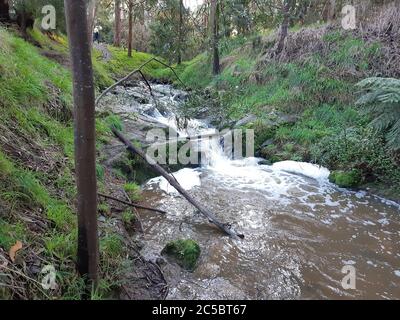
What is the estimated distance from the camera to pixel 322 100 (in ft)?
31.6

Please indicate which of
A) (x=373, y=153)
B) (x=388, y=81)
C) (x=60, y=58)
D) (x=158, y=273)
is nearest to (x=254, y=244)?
(x=158, y=273)

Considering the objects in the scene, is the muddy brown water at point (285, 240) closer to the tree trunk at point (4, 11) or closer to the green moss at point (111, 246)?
the green moss at point (111, 246)

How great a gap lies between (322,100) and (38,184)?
8.03 meters

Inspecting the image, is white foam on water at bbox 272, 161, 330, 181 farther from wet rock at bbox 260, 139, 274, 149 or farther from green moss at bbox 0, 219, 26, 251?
green moss at bbox 0, 219, 26, 251

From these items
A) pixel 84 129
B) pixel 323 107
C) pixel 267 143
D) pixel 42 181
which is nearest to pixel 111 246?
pixel 42 181

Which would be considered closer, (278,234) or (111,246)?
(111,246)

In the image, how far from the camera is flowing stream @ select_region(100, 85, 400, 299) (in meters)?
3.97

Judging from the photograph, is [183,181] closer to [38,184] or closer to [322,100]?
[38,184]

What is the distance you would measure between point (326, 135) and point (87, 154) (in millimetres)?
7046

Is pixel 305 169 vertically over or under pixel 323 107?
under

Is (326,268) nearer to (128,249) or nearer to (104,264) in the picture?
(128,249)

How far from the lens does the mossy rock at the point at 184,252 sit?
4.17 m

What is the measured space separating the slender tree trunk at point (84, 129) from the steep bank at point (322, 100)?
274cm

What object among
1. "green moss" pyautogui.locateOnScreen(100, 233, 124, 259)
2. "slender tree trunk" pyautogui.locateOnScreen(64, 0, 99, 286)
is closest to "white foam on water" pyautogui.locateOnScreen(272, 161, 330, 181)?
"green moss" pyautogui.locateOnScreen(100, 233, 124, 259)
